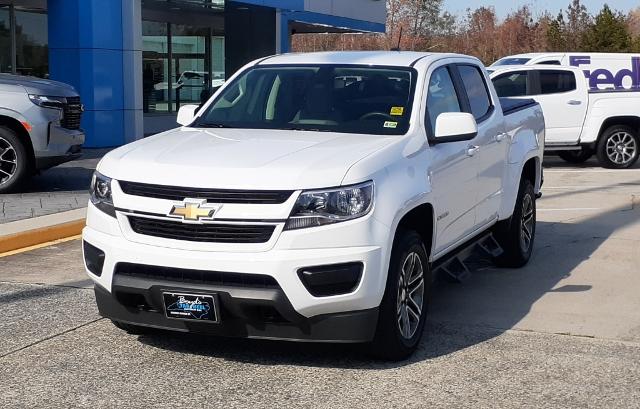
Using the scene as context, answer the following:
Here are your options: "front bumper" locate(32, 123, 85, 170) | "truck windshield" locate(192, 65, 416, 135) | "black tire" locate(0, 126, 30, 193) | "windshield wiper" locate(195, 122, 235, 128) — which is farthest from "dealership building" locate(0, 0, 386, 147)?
"windshield wiper" locate(195, 122, 235, 128)

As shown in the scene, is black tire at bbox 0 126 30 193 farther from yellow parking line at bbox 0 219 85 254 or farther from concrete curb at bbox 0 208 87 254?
yellow parking line at bbox 0 219 85 254

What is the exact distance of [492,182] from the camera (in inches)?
293

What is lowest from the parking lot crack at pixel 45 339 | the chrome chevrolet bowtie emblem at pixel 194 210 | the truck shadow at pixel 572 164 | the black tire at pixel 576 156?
the truck shadow at pixel 572 164

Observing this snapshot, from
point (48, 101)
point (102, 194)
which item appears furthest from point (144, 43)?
point (102, 194)

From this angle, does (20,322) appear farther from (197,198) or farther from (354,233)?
(354,233)

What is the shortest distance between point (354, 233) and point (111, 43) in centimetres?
1362

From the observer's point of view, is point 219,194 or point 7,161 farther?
point 7,161

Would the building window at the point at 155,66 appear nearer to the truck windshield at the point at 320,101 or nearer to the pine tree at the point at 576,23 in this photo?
the truck windshield at the point at 320,101

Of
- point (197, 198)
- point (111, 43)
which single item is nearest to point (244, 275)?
point (197, 198)

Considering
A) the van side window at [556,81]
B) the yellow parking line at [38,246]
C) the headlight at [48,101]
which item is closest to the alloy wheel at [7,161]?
the headlight at [48,101]

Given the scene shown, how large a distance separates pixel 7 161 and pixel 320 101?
20.7ft

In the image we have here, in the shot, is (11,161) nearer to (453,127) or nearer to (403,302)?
(453,127)

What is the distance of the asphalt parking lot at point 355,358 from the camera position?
507 centimetres

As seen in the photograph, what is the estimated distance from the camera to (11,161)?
11594mm
